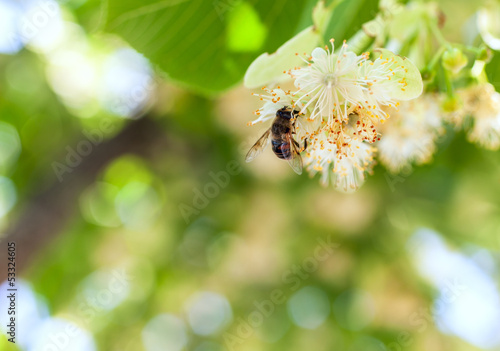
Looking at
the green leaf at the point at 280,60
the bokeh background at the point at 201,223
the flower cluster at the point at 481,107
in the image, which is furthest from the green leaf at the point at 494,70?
the bokeh background at the point at 201,223

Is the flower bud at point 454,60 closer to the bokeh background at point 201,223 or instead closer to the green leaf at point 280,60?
the green leaf at point 280,60

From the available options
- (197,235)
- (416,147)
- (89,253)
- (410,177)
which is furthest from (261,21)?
(89,253)

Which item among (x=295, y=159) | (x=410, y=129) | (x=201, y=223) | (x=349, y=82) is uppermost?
(x=349, y=82)

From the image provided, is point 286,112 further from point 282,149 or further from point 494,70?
point 494,70

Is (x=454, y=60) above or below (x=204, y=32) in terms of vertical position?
below

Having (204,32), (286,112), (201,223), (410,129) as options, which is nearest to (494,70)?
(410,129)

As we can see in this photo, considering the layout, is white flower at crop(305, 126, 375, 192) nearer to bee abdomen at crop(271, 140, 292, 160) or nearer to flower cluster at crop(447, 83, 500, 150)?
bee abdomen at crop(271, 140, 292, 160)
